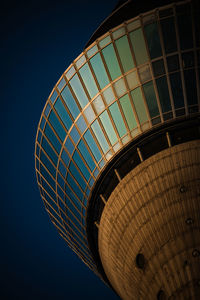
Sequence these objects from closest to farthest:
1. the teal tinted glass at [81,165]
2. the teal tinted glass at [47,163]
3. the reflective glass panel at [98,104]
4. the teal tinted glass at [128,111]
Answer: the teal tinted glass at [128,111] → the reflective glass panel at [98,104] → the teal tinted glass at [81,165] → the teal tinted glass at [47,163]

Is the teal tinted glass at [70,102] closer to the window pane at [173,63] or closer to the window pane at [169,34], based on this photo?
the window pane at [173,63]

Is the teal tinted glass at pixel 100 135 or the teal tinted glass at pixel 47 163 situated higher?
the teal tinted glass at pixel 47 163

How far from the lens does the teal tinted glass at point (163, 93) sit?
837 inches

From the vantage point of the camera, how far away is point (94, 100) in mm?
23234

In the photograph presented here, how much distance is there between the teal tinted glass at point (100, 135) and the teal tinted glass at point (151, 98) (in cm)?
377

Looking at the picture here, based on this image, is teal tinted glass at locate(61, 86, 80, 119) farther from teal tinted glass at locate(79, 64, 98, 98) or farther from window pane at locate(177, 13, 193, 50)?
A: window pane at locate(177, 13, 193, 50)

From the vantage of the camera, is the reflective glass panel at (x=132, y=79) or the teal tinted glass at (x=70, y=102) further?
the teal tinted glass at (x=70, y=102)

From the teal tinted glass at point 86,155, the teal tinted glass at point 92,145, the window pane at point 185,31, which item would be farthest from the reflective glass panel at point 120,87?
the teal tinted glass at point 86,155

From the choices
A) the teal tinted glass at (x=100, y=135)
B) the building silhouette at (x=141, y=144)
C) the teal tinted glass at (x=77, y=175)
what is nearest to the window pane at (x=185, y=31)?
the building silhouette at (x=141, y=144)

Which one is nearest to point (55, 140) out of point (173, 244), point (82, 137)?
point (82, 137)

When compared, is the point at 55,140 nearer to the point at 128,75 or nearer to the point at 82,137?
the point at 82,137

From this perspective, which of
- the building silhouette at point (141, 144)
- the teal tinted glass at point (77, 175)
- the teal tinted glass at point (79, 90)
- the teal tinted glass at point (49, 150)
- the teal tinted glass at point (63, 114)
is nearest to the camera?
the building silhouette at point (141, 144)

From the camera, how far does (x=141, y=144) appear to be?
21.5 meters

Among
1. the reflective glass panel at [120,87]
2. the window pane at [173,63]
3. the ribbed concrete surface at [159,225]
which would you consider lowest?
the ribbed concrete surface at [159,225]
